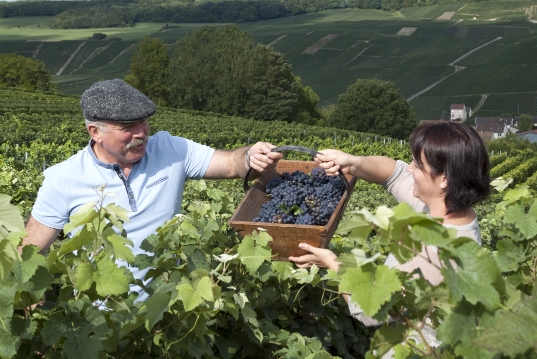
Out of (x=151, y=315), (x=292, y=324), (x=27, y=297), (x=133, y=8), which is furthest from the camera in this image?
(x=133, y=8)

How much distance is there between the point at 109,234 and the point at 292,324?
142 centimetres

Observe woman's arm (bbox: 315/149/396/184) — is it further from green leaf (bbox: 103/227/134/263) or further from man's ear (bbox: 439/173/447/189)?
green leaf (bbox: 103/227/134/263)

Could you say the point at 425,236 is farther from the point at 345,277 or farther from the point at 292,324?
the point at 292,324

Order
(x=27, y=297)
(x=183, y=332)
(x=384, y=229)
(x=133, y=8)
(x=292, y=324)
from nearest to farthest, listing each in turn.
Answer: (x=384, y=229)
(x=27, y=297)
(x=183, y=332)
(x=292, y=324)
(x=133, y=8)

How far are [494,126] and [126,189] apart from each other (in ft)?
245

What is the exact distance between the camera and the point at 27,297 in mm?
1600

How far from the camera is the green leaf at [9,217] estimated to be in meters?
1.26

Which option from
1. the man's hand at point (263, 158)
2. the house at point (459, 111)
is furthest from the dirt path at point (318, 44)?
the man's hand at point (263, 158)

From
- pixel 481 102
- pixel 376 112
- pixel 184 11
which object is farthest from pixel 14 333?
pixel 184 11

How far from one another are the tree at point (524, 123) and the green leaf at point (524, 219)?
76.6 meters

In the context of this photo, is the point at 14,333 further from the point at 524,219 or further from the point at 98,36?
the point at 98,36

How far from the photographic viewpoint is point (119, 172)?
2949 mm

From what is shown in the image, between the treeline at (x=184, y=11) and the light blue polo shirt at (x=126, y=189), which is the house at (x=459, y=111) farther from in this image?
the light blue polo shirt at (x=126, y=189)

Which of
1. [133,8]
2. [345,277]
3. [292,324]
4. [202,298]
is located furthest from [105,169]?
[133,8]
